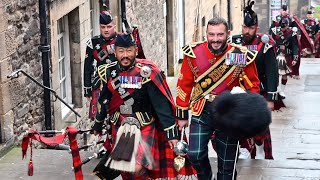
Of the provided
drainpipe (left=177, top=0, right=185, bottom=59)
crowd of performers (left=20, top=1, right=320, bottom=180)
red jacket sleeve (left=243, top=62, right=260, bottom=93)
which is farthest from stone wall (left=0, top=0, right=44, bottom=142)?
drainpipe (left=177, top=0, right=185, bottom=59)

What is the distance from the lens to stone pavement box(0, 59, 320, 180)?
900 cm

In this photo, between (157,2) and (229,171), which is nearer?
(229,171)

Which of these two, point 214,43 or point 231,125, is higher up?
point 214,43

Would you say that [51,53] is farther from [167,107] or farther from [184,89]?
[167,107]

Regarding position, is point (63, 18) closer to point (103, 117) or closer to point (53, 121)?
point (53, 121)

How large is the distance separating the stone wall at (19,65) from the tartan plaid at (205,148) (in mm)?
2845

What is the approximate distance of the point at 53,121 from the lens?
37.5 ft

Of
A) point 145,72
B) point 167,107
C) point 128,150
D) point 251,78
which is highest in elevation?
point 145,72

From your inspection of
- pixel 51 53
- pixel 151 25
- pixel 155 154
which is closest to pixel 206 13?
pixel 151 25

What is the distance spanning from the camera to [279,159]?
10188mm

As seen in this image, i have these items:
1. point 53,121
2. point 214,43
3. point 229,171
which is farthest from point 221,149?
point 53,121

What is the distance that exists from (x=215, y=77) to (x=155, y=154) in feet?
3.10

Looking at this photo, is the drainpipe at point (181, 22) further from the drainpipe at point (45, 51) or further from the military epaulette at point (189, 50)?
the military epaulette at point (189, 50)

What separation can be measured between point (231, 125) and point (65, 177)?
279 centimetres
